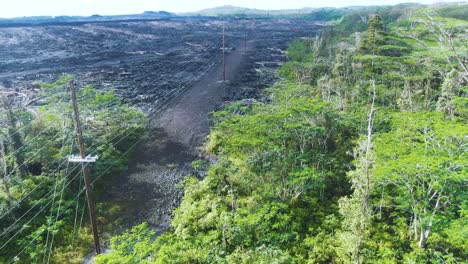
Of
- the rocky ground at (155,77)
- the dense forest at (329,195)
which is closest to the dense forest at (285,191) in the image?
the dense forest at (329,195)

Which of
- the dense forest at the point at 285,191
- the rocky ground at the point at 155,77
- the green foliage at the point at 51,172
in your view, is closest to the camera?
the dense forest at the point at 285,191

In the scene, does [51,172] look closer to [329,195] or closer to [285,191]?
[285,191]

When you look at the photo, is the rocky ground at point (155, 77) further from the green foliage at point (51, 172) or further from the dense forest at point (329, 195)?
the dense forest at point (329, 195)

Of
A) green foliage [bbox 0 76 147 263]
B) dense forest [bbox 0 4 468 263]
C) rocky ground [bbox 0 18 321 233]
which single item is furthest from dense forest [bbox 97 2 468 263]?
green foliage [bbox 0 76 147 263]

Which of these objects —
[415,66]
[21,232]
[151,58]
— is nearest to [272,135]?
[21,232]

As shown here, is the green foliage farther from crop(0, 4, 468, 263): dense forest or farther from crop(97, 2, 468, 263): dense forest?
crop(97, 2, 468, 263): dense forest

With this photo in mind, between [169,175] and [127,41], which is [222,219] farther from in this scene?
[127,41]
